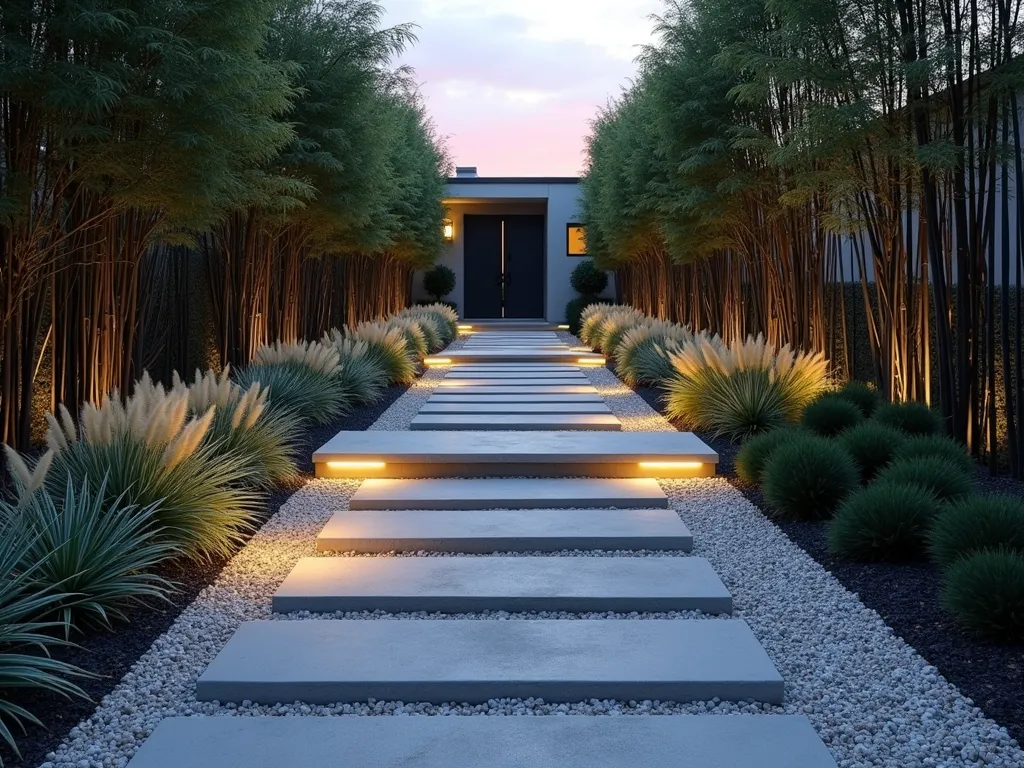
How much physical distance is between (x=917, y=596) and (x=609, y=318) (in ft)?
38.0

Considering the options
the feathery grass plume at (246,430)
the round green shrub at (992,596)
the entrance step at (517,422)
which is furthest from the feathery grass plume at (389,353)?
the round green shrub at (992,596)

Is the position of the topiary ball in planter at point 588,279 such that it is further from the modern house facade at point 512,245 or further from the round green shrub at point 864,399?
the round green shrub at point 864,399

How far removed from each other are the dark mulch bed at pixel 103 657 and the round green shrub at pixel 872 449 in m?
3.08

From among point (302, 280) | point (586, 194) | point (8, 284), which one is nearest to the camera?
point (8, 284)

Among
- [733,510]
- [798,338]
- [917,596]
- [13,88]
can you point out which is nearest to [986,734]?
[917,596]

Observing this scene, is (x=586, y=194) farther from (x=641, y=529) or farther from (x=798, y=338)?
(x=641, y=529)

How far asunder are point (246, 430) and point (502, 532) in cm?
167

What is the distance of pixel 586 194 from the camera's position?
21.1 meters

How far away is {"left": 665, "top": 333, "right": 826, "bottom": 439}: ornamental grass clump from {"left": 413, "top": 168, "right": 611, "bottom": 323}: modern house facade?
18.1 m

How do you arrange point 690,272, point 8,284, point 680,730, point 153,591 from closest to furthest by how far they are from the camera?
point 680,730, point 153,591, point 8,284, point 690,272

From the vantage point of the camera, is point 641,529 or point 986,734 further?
point 641,529

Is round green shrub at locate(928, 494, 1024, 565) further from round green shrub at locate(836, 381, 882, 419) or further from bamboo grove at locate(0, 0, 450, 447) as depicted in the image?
bamboo grove at locate(0, 0, 450, 447)

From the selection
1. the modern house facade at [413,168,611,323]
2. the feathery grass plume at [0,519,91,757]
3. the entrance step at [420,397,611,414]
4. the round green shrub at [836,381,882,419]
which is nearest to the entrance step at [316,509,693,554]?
the feathery grass plume at [0,519,91,757]

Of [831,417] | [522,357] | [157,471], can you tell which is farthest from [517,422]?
[522,357]
